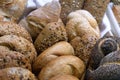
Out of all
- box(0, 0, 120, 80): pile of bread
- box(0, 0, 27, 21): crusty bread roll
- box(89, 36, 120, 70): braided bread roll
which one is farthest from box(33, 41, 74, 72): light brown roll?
box(0, 0, 27, 21): crusty bread roll

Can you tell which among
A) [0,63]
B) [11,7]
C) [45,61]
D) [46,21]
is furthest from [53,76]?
[11,7]

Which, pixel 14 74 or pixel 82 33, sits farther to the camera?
pixel 82 33

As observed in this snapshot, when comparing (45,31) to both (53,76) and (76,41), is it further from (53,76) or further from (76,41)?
(53,76)

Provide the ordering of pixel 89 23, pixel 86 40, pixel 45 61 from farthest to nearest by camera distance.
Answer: pixel 89 23, pixel 86 40, pixel 45 61

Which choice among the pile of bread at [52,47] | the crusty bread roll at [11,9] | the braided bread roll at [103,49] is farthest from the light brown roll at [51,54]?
the crusty bread roll at [11,9]

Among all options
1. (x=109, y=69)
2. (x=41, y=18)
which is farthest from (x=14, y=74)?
(x=41, y=18)

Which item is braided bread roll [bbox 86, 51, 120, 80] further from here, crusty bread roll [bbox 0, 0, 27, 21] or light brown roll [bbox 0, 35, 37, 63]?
crusty bread roll [bbox 0, 0, 27, 21]

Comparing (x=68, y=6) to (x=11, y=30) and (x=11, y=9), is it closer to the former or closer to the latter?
(x=11, y=9)
